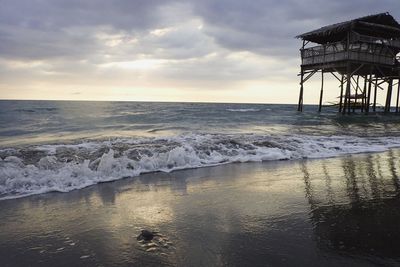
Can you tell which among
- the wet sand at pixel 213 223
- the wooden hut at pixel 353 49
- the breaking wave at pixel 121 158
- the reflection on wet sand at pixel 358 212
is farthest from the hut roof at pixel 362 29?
the wet sand at pixel 213 223

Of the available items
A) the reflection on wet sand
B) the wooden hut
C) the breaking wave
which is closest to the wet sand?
the reflection on wet sand

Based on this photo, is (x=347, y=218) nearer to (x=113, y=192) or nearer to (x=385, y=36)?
(x=113, y=192)

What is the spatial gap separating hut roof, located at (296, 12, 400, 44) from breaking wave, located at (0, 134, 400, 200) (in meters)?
12.8

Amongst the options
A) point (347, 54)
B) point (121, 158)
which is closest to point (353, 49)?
point (347, 54)

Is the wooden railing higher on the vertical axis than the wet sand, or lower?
higher

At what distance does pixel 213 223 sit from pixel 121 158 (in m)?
4.34

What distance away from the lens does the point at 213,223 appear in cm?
466

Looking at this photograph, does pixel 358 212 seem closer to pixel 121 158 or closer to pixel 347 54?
pixel 121 158

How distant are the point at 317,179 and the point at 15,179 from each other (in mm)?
5584

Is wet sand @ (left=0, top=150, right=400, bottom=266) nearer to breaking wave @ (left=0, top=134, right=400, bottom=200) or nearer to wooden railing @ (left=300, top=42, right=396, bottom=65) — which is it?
breaking wave @ (left=0, top=134, right=400, bottom=200)

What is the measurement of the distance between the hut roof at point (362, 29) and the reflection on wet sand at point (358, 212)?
18.6 m

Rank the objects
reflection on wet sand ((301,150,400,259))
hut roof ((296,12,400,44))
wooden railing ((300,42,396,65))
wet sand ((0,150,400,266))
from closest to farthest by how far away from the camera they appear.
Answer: wet sand ((0,150,400,266)) < reflection on wet sand ((301,150,400,259)) < hut roof ((296,12,400,44)) < wooden railing ((300,42,396,65))

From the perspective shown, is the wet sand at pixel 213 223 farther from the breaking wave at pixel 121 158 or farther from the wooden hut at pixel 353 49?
the wooden hut at pixel 353 49

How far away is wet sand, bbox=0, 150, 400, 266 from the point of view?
3672mm
